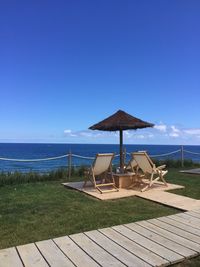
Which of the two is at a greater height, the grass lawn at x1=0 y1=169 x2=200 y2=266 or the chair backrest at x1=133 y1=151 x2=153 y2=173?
the chair backrest at x1=133 y1=151 x2=153 y2=173

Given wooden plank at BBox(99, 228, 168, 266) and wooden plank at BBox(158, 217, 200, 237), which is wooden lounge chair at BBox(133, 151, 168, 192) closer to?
wooden plank at BBox(158, 217, 200, 237)

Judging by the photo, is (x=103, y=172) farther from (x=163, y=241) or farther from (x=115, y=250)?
(x=115, y=250)

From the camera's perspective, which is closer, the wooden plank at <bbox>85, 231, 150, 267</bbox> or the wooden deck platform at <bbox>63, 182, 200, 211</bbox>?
the wooden plank at <bbox>85, 231, 150, 267</bbox>

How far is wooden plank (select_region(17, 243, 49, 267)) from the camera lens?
9.28 ft

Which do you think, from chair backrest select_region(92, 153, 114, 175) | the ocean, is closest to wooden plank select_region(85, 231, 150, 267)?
chair backrest select_region(92, 153, 114, 175)

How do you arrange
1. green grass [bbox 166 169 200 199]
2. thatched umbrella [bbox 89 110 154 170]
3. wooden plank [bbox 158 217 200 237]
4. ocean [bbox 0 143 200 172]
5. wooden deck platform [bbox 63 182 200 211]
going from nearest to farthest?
wooden plank [bbox 158 217 200 237] < wooden deck platform [bbox 63 182 200 211] < green grass [bbox 166 169 200 199] < thatched umbrella [bbox 89 110 154 170] < ocean [bbox 0 143 200 172]

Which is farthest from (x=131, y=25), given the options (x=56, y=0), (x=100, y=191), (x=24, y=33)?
(x=100, y=191)

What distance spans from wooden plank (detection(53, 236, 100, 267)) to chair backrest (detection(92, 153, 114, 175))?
3.34 m

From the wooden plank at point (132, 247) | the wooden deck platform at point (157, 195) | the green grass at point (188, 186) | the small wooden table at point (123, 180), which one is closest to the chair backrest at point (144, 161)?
the small wooden table at point (123, 180)

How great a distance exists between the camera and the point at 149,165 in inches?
280

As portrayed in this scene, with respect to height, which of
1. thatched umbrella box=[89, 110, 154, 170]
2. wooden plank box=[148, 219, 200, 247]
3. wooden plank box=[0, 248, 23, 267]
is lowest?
wooden plank box=[0, 248, 23, 267]

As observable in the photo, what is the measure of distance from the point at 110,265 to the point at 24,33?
1164 cm

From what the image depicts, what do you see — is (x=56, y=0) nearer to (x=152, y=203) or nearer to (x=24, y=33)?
(x=24, y=33)

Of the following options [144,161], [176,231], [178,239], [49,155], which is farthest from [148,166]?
[49,155]
